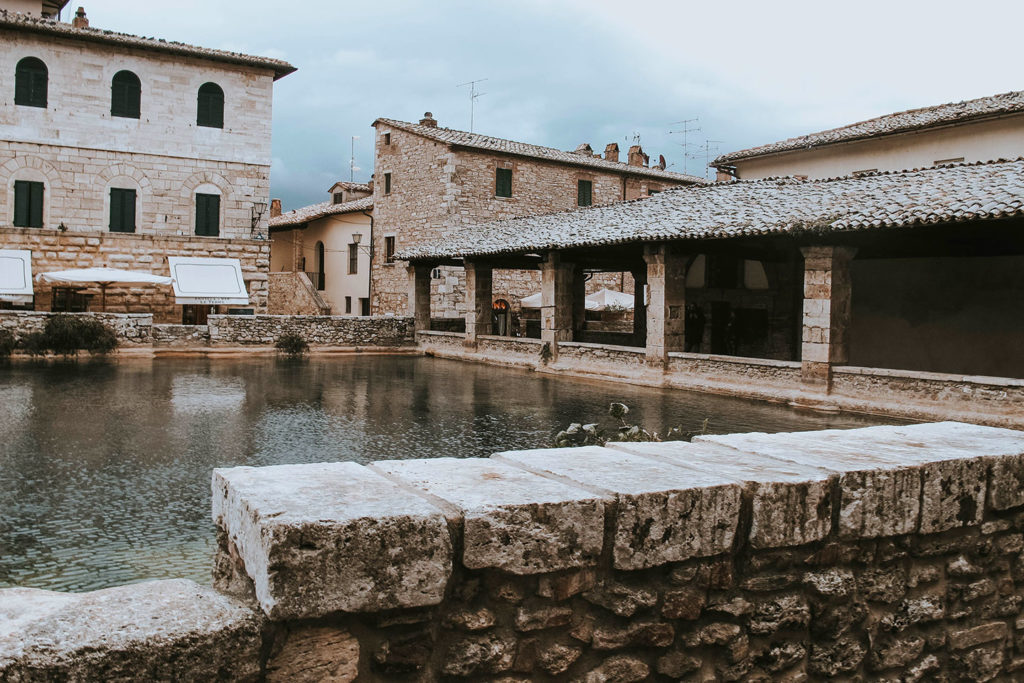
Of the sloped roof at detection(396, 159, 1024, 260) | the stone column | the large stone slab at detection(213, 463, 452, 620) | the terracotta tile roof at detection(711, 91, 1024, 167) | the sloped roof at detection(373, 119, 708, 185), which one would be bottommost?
the large stone slab at detection(213, 463, 452, 620)

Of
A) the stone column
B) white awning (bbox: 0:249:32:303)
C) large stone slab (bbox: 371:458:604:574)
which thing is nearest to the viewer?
large stone slab (bbox: 371:458:604:574)

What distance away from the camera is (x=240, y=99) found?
90.8 feet

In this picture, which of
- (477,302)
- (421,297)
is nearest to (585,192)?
(421,297)

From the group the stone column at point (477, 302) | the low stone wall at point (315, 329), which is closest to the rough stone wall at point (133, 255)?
the low stone wall at point (315, 329)

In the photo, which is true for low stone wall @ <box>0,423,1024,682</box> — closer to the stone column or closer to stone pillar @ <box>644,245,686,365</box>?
stone pillar @ <box>644,245,686,365</box>

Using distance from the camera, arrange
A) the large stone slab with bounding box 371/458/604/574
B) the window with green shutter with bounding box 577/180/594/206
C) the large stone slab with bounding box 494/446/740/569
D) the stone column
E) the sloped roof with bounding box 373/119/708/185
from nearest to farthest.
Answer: the large stone slab with bounding box 371/458/604/574
the large stone slab with bounding box 494/446/740/569
the stone column
the sloped roof with bounding box 373/119/708/185
the window with green shutter with bounding box 577/180/594/206

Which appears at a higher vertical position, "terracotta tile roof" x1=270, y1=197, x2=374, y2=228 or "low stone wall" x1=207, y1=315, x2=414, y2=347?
"terracotta tile roof" x1=270, y1=197, x2=374, y2=228

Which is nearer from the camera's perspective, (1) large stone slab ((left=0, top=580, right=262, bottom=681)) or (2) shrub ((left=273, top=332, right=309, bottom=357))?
(1) large stone slab ((left=0, top=580, right=262, bottom=681))

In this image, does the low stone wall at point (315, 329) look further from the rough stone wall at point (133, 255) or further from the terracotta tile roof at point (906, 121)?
the terracotta tile roof at point (906, 121)

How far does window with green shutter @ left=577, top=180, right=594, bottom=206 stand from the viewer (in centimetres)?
3409

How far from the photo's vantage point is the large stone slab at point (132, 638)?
1793 mm

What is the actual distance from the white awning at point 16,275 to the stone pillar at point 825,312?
835 inches

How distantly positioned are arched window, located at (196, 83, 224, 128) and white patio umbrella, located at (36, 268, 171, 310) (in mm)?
5433

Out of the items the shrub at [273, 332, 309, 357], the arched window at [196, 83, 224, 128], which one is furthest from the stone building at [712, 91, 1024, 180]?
the arched window at [196, 83, 224, 128]
